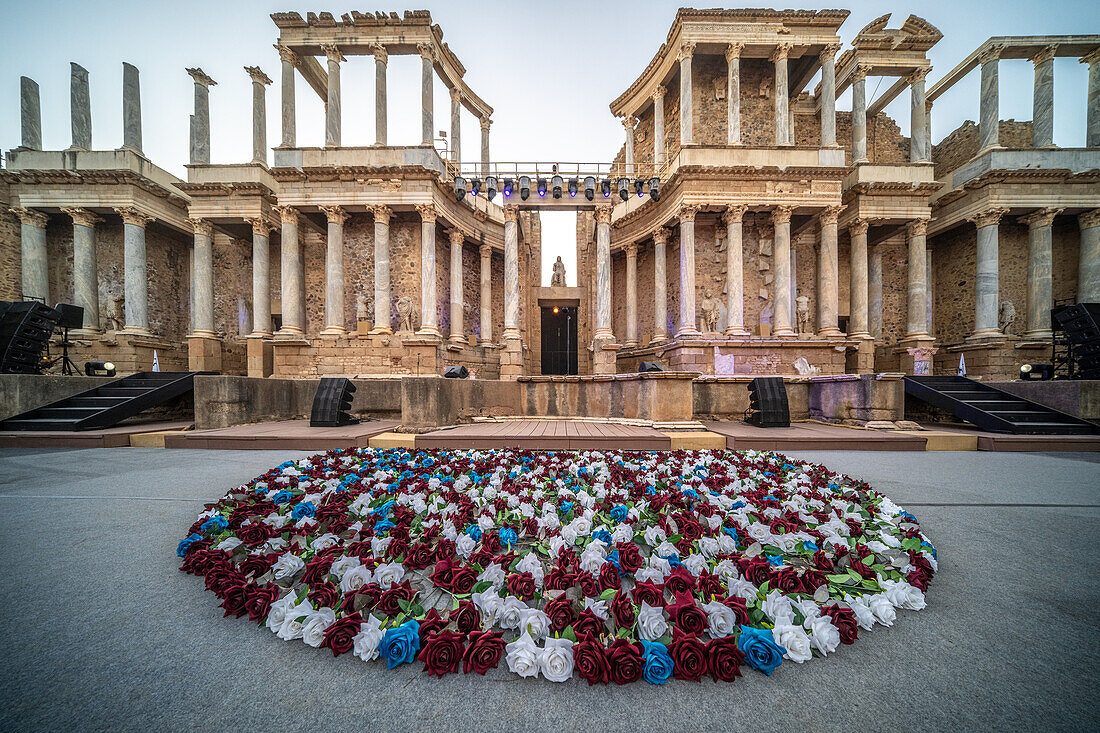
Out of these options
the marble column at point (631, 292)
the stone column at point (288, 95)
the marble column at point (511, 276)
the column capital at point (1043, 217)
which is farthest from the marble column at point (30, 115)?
the column capital at point (1043, 217)

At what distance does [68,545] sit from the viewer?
2260 millimetres

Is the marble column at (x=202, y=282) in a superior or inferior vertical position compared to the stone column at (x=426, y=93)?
inferior

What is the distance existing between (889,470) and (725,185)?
11177 mm

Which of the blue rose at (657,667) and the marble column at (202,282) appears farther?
the marble column at (202,282)

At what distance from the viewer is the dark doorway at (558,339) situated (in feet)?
61.3

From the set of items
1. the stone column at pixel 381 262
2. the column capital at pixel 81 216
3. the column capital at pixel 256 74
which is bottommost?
the stone column at pixel 381 262

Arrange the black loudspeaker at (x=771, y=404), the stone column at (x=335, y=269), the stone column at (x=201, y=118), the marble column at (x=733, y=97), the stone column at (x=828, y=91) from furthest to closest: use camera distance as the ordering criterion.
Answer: the stone column at (x=201, y=118) → the stone column at (x=828, y=91) → the stone column at (x=335, y=269) → the marble column at (x=733, y=97) → the black loudspeaker at (x=771, y=404)

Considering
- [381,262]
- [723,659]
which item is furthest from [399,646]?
[381,262]

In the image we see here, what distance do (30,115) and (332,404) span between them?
21.2m

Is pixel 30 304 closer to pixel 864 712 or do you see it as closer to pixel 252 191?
pixel 252 191

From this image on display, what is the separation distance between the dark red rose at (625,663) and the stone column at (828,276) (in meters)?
14.4

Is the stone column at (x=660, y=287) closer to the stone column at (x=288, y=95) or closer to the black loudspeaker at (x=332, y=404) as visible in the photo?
the black loudspeaker at (x=332, y=404)

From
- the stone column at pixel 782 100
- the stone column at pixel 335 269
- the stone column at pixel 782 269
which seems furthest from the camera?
the stone column at pixel 335 269

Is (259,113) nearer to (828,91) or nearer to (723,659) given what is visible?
(723,659)
